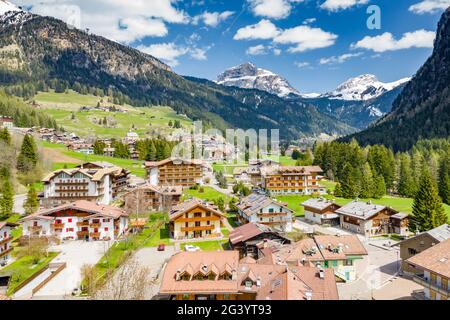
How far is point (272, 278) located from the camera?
33.1m

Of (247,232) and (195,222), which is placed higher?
(195,222)

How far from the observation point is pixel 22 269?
45.9 m

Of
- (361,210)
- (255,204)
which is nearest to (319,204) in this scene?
(361,210)

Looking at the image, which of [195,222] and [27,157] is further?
[27,157]

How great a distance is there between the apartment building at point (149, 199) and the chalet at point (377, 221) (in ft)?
125

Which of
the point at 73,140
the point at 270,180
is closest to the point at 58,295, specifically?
the point at 270,180

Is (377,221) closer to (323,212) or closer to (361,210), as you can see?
(361,210)

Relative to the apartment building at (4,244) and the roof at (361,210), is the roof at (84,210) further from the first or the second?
the roof at (361,210)

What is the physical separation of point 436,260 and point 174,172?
81.0 m

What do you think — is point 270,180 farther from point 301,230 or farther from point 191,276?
point 191,276

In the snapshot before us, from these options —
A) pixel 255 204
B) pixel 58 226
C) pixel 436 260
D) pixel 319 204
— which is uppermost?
pixel 255 204

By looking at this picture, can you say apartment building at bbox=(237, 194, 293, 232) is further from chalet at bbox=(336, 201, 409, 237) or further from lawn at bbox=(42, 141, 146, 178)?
lawn at bbox=(42, 141, 146, 178)

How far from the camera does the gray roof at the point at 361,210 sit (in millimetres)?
66188

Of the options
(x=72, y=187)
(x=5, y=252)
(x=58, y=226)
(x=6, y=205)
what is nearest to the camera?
(x=5, y=252)
